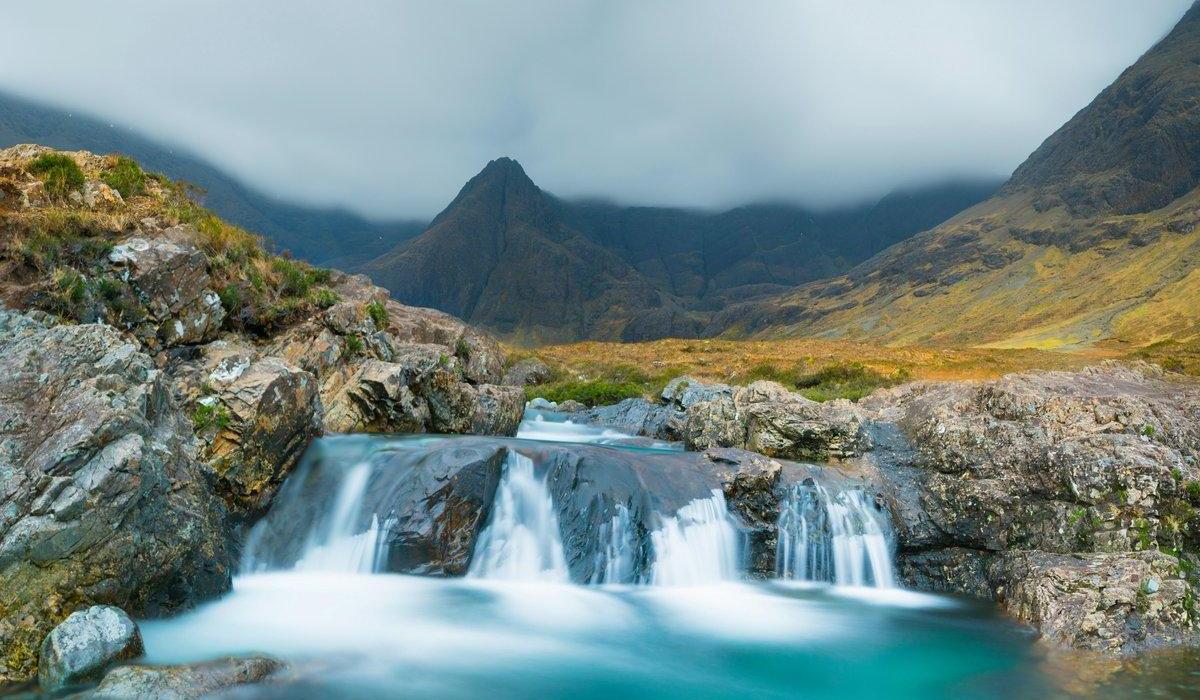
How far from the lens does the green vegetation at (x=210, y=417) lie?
15211 mm

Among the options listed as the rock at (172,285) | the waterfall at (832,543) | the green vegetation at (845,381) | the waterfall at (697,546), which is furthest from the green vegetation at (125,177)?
the green vegetation at (845,381)

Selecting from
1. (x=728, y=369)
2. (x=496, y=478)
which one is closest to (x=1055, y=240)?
(x=728, y=369)

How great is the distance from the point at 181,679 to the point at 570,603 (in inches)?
320

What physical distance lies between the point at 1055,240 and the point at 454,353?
224678 millimetres

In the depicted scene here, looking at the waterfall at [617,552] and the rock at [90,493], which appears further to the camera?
the waterfall at [617,552]

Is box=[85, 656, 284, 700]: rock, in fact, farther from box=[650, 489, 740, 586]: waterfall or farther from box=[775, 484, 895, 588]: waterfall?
box=[775, 484, 895, 588]: waterfall

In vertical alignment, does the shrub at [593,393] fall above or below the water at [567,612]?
above

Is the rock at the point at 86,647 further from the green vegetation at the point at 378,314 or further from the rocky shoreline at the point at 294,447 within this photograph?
the green vegetation at the point at 378,314

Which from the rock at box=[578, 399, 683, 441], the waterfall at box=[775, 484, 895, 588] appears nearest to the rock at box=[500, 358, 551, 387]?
the rock at box=[578, 399, 683, 441]

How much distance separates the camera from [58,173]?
19.4 metres

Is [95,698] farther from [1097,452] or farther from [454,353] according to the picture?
[454,353]

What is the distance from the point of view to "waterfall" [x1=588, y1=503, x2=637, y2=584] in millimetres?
16344

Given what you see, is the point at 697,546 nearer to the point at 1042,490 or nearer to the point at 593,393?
the point at 1042,490

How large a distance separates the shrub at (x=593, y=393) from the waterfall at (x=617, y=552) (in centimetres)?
3088
